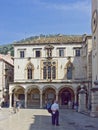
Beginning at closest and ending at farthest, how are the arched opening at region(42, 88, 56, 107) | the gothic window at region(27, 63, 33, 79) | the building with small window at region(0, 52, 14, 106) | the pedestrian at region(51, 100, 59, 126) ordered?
1. the pedestrian at region(51, 100, 59, 126)
2. the arched opening at region(42, 88, 56, 107)
3. the gothic window at region(27, 63, 33, 79)
4. the building with small window at region(0, 52, 14, 106)

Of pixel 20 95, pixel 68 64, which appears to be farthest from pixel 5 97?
pixel 68 64

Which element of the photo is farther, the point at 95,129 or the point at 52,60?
the point at 52,60

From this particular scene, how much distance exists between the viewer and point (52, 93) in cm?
5800

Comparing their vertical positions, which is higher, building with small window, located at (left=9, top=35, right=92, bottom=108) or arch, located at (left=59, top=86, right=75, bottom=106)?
building with small window, located at (left=9, top=35, right=92, bottom=108)

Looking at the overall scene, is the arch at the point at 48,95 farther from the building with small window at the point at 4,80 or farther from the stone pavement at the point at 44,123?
the stone pavement at the point at 44,123

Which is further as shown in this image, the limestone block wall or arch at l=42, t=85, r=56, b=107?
arch at l=42, t=85, r=56, b=107

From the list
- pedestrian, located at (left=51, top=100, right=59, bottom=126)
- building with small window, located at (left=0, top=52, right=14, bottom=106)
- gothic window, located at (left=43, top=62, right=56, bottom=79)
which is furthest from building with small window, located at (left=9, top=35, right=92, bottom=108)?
pedestrian, located at (left=51, top=100, right=59, bottom=126)

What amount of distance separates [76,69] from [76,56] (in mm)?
2236

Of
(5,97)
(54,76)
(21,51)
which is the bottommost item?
(5,97)

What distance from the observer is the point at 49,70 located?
58.1 metres

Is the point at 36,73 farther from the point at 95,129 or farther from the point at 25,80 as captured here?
the point at 95,129

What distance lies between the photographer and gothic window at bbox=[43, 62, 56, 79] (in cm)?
5784

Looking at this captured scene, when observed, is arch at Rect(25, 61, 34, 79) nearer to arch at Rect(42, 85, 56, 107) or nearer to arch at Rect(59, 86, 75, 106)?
arch at Rect(42, 85, 56, 107)

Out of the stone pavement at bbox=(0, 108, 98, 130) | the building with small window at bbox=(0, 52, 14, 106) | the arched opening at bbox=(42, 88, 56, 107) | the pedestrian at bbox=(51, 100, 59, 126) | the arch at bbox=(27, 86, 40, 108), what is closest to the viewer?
the stone pavement at bbox=(0, 108, 98, 130)
